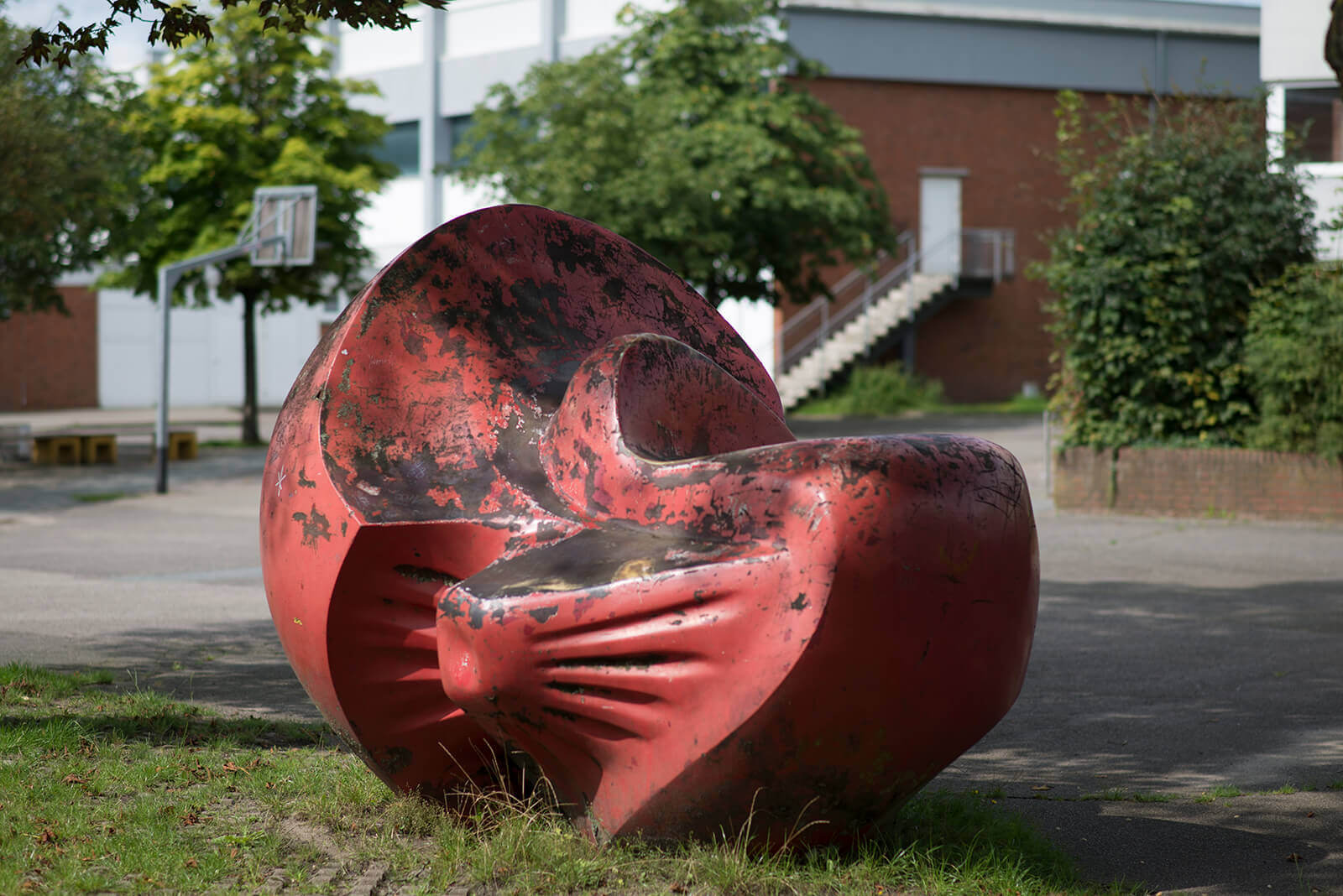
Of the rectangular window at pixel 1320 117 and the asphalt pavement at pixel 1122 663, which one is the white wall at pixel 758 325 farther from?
the asphalt pavement at pixel 1122 663

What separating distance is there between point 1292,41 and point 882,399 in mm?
11742

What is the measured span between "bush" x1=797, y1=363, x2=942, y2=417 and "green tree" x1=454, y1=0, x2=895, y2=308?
303 cm

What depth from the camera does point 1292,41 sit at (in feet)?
64.0

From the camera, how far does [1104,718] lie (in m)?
6.27

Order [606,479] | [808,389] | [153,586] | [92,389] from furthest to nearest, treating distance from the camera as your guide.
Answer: [92,389], [808,389], [153,586], [606,479]

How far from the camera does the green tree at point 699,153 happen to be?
2506cm

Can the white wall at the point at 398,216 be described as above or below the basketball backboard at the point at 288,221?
above

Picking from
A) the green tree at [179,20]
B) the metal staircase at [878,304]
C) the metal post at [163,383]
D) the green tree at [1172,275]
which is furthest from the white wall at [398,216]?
the green tree at [179,20]

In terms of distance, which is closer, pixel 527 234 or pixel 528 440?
pixel 528 440

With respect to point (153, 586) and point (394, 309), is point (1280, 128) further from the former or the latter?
point (394, 309)

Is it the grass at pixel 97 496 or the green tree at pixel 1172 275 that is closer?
the green tree at pixel 1172 275

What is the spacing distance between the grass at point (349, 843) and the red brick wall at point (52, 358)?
39.1 m

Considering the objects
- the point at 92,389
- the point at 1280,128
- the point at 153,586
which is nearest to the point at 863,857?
the point at 153,586

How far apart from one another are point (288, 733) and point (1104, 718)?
3528 mm
